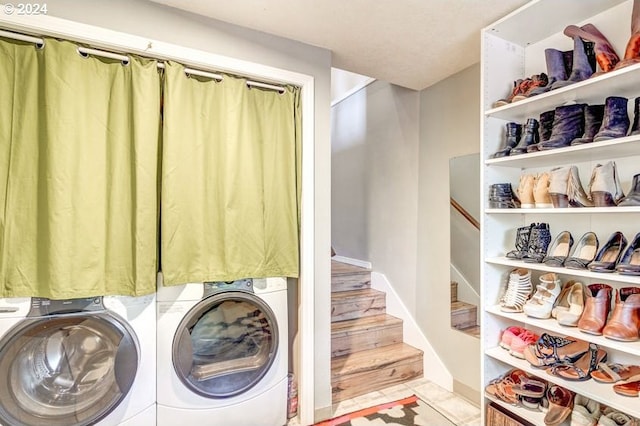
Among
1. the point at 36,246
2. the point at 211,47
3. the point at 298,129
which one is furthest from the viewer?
the point at 298,129

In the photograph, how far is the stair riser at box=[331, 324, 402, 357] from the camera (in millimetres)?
2639

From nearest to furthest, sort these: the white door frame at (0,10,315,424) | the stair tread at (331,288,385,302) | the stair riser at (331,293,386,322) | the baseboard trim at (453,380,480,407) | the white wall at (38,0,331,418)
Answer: the white wall at (38,0,331,418) < the white door frame at (0,10,315,424) < the baseboard trim at (453,380,480,407) < the stair riser at (331,293,386,322) < the stair tread at (331,288,385,302)

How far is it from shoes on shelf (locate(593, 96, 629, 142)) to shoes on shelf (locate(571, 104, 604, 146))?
0.26 ft

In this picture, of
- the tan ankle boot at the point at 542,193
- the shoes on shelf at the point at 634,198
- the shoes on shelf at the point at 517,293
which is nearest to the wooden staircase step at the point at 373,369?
the shoes on shelf at the point at 517,293

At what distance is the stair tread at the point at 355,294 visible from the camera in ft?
9.83

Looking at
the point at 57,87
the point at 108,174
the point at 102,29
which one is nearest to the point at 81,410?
the point at 108,174

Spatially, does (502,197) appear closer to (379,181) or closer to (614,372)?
(614,372)

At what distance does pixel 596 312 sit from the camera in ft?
4.75

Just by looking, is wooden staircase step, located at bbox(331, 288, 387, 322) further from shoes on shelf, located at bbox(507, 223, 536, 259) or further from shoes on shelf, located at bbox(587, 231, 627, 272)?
shoes on shelf, located at bbox(587, 231, 627, 272)

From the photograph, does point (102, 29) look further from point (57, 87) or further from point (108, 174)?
point (108, 174)

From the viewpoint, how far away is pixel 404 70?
7.93ft

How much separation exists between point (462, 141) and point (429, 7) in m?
1.03

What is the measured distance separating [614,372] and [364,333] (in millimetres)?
1641

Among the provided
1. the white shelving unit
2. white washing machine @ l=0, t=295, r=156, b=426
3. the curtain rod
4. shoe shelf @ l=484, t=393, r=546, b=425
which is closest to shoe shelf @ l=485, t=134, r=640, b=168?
the white shelving unit
